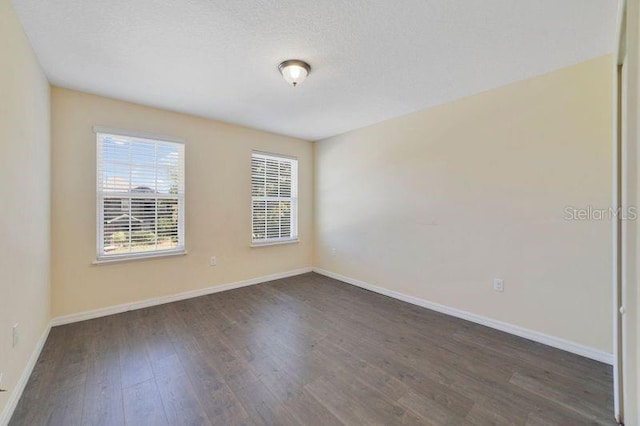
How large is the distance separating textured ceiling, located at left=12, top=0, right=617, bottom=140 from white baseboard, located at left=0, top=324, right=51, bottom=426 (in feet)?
7.90

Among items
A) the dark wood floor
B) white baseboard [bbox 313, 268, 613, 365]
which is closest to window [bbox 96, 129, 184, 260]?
the dark wood floor

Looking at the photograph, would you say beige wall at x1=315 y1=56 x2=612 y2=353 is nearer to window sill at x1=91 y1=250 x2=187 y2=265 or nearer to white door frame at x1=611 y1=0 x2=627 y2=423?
white door frame at x1=611 y1=0 x2=627 y2=423

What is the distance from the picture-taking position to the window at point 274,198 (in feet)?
14.1

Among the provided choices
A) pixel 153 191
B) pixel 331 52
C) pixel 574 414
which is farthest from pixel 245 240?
pixel 574 414

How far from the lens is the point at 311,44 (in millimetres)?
2012

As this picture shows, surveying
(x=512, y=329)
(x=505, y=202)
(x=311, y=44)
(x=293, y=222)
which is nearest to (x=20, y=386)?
(x=311, y=44)

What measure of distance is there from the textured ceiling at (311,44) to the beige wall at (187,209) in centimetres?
35

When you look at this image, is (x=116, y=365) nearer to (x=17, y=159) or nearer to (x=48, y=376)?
(x=48, y=376)

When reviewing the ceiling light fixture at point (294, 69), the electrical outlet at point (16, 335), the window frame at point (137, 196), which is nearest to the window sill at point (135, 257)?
the window frame at point (137, 196)

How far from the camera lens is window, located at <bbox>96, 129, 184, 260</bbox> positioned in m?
3.01

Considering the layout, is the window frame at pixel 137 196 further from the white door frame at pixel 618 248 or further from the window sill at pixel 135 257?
the white door frame at pixel 618 248

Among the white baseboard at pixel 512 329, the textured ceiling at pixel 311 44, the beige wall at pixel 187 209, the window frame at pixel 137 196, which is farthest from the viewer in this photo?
the window frame at pixel 137 196

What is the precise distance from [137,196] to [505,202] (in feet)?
13.5

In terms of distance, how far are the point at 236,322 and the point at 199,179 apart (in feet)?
6.56
